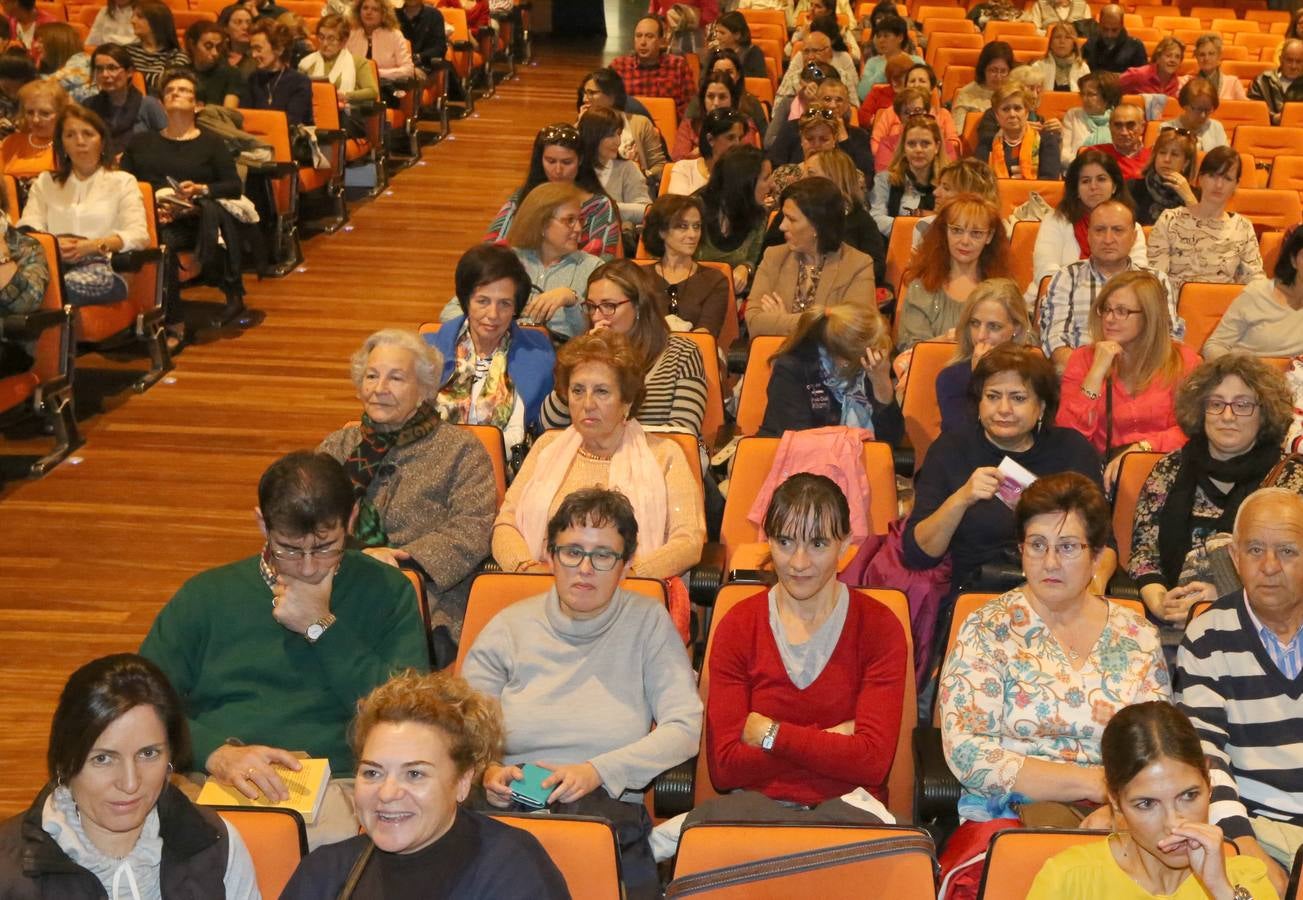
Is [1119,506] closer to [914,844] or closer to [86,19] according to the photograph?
[914,844]

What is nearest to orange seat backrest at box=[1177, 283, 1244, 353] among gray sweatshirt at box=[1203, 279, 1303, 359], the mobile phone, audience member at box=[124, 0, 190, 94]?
gray sweatshirt at box=[1203, 279, 1303, 359]

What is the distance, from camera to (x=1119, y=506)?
3.41 meters

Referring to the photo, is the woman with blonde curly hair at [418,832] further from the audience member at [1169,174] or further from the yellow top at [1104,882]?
the audience member at [1169,174]

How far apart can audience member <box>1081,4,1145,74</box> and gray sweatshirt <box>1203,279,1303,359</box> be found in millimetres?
5812

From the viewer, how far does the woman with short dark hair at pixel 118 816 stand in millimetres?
1958

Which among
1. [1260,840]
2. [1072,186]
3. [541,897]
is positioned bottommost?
[1260,840]

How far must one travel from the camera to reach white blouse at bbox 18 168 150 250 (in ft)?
17.6

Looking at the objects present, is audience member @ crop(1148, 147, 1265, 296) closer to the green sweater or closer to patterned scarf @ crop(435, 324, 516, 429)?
patterned scarf @ crop(435, 324, 516, 429)

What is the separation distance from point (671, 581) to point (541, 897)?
1.20 metres

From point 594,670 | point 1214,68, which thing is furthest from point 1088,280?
point 1214,68

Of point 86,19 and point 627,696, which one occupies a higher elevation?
point 86,19

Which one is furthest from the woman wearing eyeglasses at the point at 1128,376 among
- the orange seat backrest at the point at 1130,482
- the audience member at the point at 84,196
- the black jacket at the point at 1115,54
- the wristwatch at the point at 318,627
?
the black jacket at the point at 1115,54

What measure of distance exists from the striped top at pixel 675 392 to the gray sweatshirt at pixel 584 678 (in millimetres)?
1149

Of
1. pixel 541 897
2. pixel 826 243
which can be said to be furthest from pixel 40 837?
pixel 826 243
